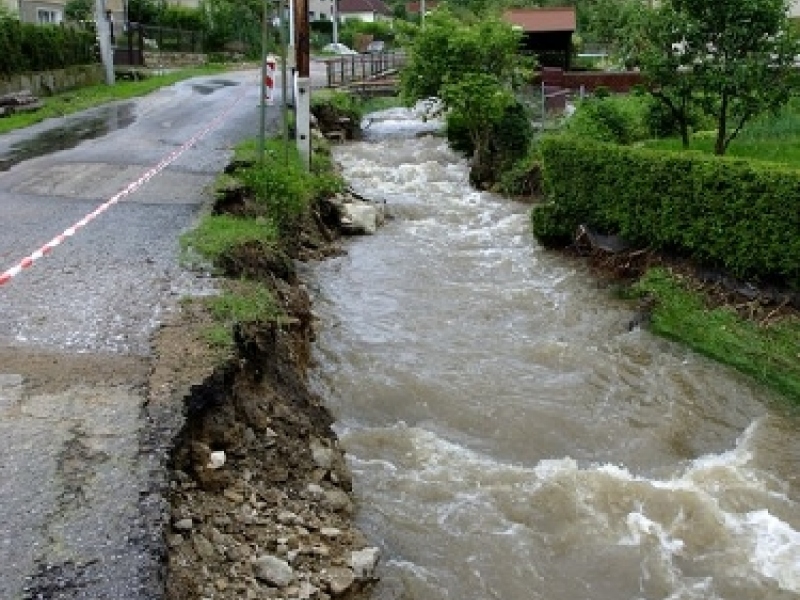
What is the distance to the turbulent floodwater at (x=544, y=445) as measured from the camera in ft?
20.9

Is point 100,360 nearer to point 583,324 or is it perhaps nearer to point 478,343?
point 478,343

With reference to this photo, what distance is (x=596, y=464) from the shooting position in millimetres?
7938

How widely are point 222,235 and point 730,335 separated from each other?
250 inches

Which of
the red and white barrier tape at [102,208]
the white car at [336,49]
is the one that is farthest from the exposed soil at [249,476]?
the white car at [336,49]

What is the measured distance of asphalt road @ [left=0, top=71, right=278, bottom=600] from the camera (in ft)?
14.9

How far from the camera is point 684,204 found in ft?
38.8

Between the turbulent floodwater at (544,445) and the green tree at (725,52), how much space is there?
4533mm

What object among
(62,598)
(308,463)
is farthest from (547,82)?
(62,598)

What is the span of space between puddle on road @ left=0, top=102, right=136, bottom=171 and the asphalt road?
2.32ft

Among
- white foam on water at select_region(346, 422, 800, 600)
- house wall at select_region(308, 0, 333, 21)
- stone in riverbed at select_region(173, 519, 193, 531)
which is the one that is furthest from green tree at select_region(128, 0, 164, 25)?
stone in riverbed at select_region(173, 519, 193, 531)

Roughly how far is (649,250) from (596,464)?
18.7ft

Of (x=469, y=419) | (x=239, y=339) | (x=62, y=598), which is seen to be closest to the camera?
(x=62, y=598)

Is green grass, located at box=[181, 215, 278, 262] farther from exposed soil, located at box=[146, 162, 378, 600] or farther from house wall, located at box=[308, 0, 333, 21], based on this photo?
house wall, located at box=[308, 0, 333, 21]

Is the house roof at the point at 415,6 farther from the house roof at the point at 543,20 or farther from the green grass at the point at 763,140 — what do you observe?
the green grass at the point at 763,140
